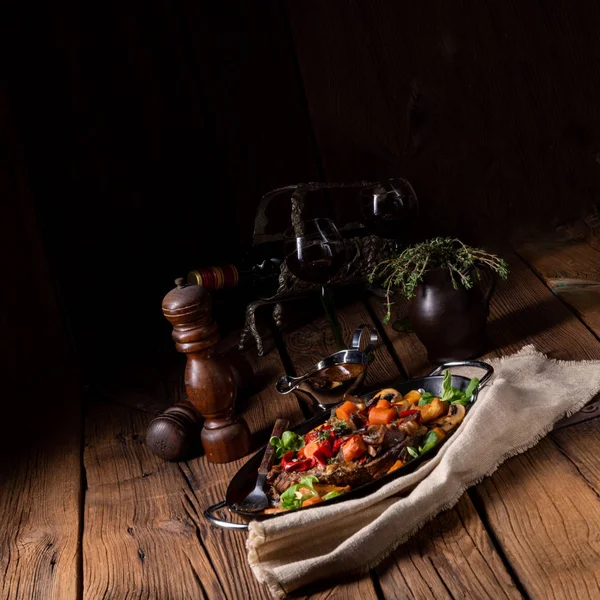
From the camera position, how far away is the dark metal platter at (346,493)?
1.49 m

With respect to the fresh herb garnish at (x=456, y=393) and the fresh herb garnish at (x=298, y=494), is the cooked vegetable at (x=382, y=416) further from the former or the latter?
the fresh herb garnish at (x=298, y=494)

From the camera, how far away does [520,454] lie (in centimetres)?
160

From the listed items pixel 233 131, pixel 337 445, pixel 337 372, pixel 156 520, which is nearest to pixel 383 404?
pixel 337 445

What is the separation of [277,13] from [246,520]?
1.76m

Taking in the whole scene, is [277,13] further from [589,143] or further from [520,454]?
[520,454]

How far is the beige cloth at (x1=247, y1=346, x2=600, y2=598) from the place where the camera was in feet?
4.48

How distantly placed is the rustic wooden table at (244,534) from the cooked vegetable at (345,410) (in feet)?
0.91

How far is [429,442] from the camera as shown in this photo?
5.17 ft

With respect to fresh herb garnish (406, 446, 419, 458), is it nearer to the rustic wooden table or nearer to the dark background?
the rustic wooden table

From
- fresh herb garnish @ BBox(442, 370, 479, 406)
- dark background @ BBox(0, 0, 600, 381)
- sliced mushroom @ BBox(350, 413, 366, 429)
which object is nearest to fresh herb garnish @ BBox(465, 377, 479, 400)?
fresh herb garnish @ BBox(442, 370, 479, 406)

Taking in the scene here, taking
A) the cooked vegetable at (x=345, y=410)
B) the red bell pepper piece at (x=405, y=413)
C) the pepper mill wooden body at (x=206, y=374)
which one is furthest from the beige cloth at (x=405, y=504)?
the pepper mill wooden body at (x=206, y=374)

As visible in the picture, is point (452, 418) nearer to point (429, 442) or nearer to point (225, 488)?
point (429, 442)

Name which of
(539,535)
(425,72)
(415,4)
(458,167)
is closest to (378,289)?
(458,167)

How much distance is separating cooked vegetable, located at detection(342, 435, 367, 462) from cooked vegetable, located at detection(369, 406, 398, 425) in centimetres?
11
